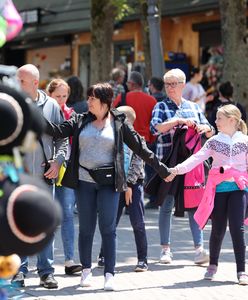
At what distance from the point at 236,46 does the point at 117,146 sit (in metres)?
9.31

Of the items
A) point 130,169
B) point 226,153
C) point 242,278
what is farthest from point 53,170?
point 242,278

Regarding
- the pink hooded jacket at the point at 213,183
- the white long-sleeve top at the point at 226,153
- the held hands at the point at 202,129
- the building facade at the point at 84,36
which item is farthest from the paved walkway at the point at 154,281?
the building facade at the point at 84,36

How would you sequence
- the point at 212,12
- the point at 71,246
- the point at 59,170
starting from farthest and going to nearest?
the point at 212,12 < the point at 71,246 < the point at 59,170

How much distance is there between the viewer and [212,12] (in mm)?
22953

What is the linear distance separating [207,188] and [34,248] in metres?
4.53

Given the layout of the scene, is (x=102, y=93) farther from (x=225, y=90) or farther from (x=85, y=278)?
(x=225, y=90)

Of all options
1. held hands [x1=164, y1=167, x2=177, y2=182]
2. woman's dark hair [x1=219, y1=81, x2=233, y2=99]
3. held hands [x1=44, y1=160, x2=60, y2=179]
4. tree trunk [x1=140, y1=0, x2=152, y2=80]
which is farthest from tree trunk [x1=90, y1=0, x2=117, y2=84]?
held hands [x1=44, y1=160, x2=60, y2=179]

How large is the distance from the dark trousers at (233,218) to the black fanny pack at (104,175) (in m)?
1.09

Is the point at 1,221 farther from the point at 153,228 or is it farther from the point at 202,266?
the point at 153,228

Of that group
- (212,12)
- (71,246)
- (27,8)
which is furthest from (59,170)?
(27,8)

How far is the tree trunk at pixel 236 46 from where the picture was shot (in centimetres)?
1553

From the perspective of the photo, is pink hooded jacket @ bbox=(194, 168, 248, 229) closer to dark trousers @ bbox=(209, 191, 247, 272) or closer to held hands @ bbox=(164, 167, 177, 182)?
dark trousers @ bbox=(209, 191, 247, 272)

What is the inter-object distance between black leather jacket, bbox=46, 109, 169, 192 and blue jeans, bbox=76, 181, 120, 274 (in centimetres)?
10

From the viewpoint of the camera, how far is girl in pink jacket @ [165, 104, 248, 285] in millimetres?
7230
